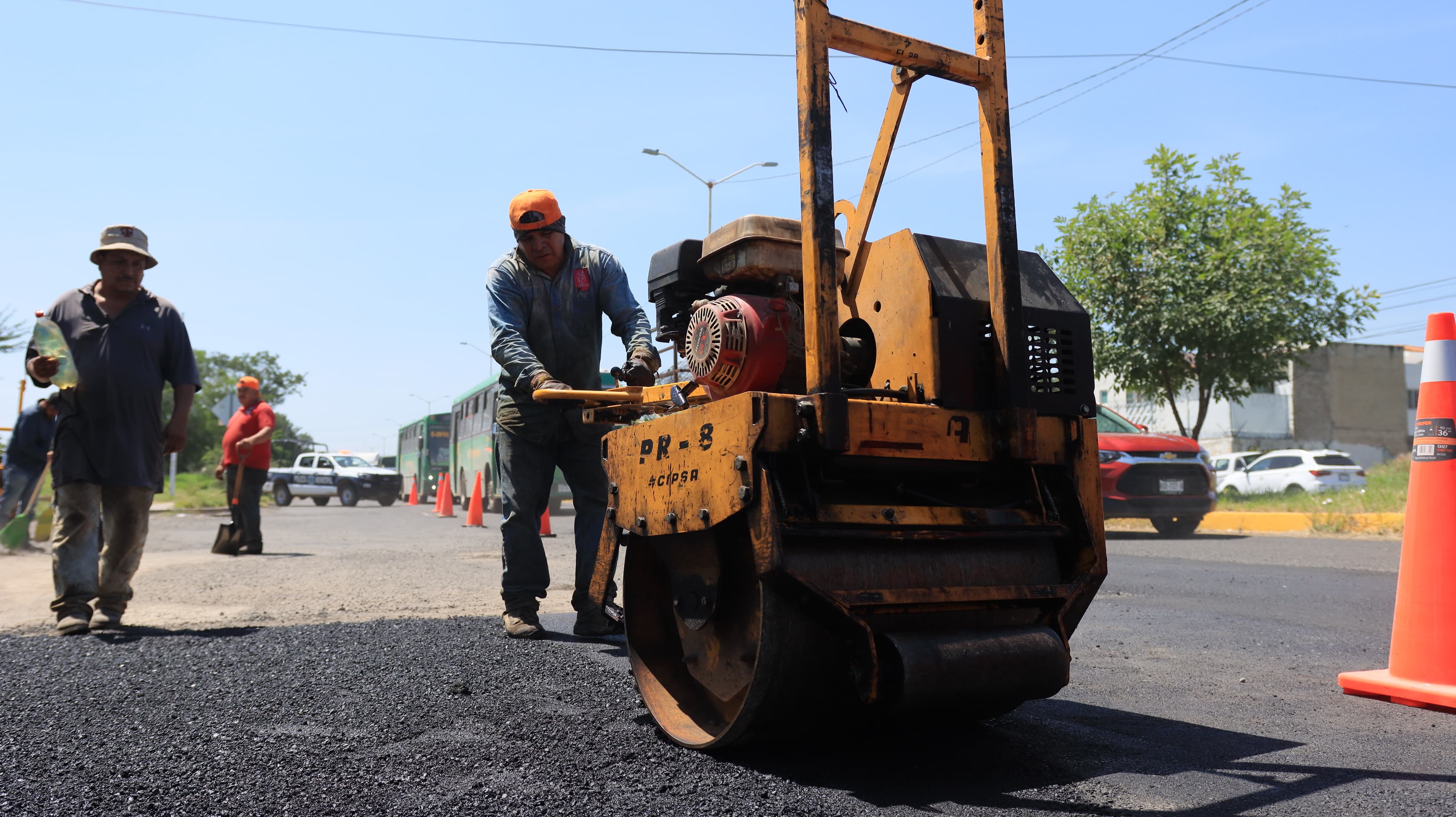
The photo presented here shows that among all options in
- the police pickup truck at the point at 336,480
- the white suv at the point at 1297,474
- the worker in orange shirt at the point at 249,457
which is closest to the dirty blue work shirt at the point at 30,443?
the worker in orange shirt at the point at 249,457

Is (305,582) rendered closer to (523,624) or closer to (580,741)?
(523,624)

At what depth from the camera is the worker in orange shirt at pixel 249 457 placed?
9992 millimetres

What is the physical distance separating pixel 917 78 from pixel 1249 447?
157 ft

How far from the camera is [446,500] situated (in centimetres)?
2234

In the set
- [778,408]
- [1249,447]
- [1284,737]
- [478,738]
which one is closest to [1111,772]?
[1284,737]

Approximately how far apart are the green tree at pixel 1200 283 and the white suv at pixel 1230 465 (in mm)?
7198

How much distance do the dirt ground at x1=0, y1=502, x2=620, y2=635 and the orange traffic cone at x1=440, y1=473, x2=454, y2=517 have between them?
7.85 m

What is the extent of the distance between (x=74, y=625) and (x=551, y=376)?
2.63 metres

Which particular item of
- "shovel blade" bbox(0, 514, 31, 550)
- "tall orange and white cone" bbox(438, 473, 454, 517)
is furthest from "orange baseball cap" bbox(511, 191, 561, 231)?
"tall orange and white cone" bbox(438, 473, 454, 517)

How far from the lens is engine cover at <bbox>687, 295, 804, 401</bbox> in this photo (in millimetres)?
2994

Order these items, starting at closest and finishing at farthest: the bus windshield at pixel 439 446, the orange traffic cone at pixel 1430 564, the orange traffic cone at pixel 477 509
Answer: the orange traffic cone at pixel 1430 564 → the orange traffic cone at pixel 477 509 → the bus windshield at pixel 439 446

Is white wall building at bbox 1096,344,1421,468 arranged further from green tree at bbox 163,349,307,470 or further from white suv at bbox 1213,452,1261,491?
green tree at bbox 163,349,307,470

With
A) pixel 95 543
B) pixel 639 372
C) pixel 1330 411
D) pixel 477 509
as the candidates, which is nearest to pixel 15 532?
pixel 95 543

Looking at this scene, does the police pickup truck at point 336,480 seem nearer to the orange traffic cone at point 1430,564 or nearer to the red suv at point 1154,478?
the red suv at point 1154,478
